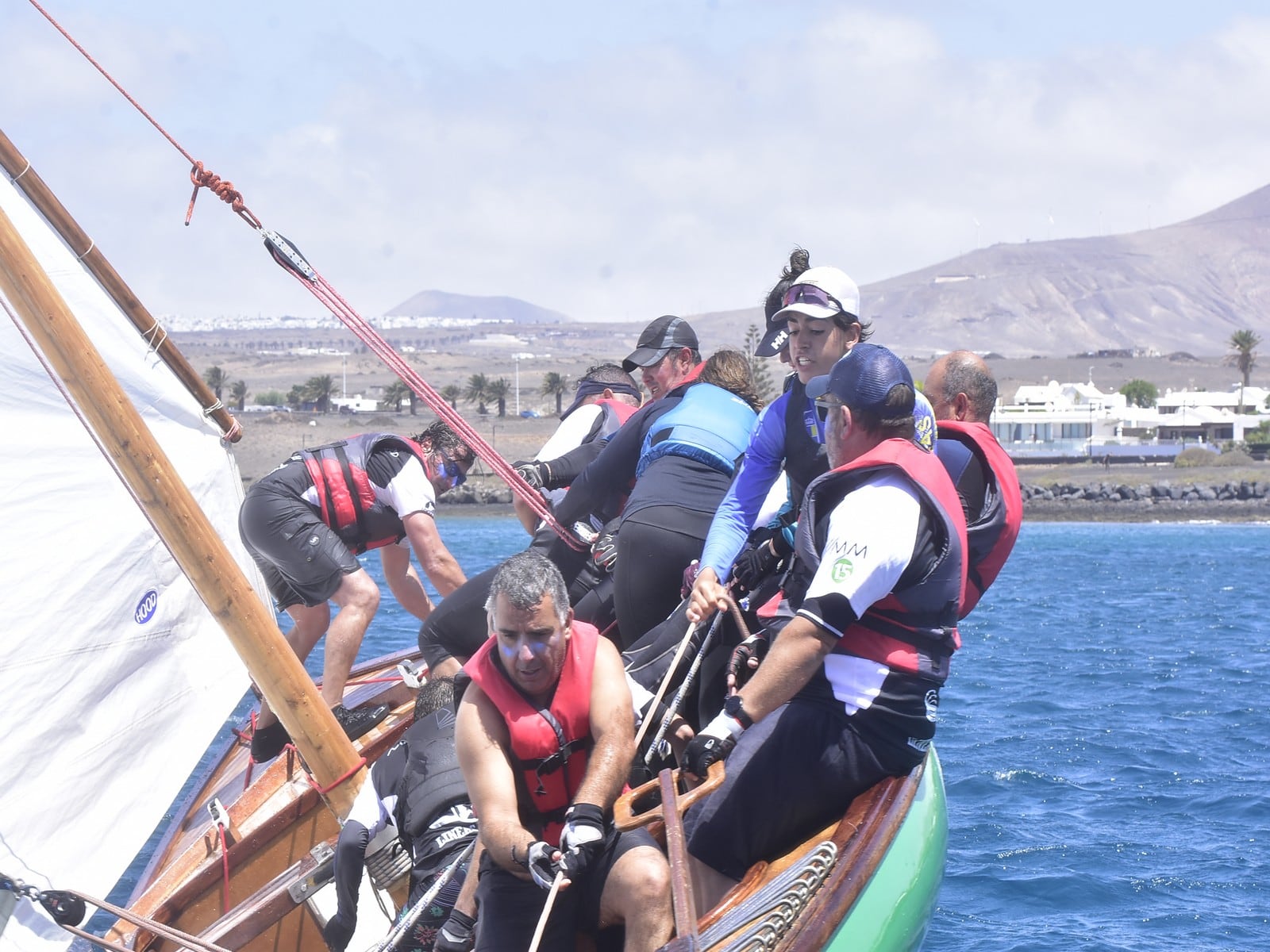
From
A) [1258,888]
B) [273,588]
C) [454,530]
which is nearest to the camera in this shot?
[273,588]

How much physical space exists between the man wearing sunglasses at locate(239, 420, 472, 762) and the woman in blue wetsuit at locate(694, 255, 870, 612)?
1748 millimetres

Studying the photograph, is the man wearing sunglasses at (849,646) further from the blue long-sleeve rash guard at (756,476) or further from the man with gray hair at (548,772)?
the blue long-sleeve rash guard at (756,476)

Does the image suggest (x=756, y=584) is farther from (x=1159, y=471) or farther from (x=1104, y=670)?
(x=1159, y=471)

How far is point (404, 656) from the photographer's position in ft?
25.6

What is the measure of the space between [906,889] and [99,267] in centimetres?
407

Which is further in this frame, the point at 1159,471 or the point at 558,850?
the point at 1159,471

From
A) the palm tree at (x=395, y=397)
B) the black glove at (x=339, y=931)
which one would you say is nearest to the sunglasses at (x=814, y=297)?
the black glove at (x=339, y=931)

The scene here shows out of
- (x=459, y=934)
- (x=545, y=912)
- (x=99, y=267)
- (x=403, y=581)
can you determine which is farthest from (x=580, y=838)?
(x=403, y=581)

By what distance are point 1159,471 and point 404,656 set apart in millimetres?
78009

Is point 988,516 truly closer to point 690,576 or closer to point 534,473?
point 690,576

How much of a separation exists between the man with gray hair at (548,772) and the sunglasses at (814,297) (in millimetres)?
1586

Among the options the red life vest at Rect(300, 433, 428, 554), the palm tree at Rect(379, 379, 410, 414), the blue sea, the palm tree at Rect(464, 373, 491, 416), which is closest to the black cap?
the red life vest at Rect(300, 433, 428, 554)

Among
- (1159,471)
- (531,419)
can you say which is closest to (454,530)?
(1159,471)

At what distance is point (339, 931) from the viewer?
4.71 metres
